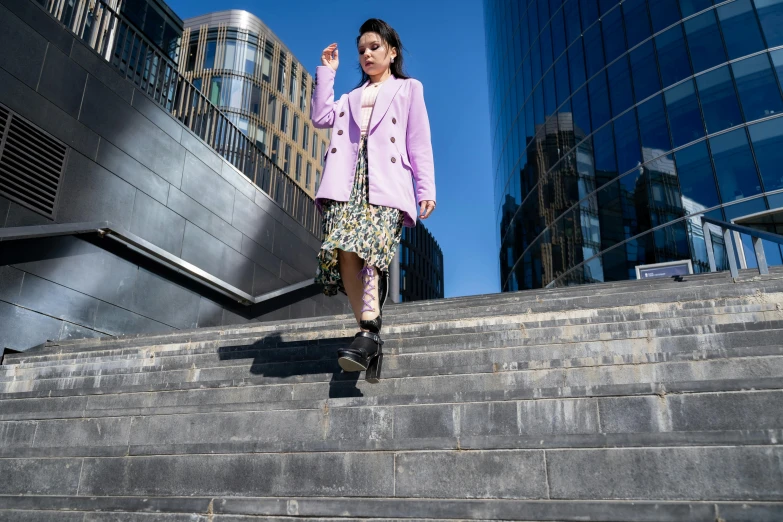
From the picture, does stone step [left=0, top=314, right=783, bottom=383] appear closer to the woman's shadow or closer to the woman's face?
the woman's shadow

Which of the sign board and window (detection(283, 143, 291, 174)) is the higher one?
window (detection(283, 143, 291, 174))

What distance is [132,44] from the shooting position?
10.5 meters

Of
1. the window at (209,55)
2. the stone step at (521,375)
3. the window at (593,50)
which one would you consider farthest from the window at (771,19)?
the window at (209,55)

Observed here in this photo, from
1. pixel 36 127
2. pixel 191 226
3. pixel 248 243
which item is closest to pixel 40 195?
pixel 36 127

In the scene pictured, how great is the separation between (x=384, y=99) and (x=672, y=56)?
1968cm

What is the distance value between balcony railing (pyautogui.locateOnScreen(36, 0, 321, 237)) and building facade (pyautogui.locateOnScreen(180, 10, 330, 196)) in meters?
27.8

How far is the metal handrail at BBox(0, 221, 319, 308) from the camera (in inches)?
283

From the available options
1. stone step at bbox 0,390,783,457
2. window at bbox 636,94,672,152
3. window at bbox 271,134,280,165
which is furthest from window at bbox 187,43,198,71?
stone step at bbox 0,390,783,457

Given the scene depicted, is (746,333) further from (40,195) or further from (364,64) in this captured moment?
(40,195)

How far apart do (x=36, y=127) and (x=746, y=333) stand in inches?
323

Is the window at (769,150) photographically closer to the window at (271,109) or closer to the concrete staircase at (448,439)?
the concrete staircase at (448,439)

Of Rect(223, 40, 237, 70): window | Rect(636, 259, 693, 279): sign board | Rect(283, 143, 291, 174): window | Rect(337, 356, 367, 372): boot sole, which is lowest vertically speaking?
Rect(337, 356, 367, 372): boot sole

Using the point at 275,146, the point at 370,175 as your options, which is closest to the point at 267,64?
the point at 275,146

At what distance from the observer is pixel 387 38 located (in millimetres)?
3988
